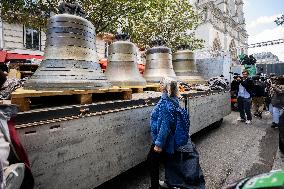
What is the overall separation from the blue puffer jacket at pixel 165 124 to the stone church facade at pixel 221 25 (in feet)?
114

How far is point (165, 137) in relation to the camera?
163 inches

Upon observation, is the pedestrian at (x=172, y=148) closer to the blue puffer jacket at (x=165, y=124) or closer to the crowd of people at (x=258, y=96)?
the blue puffer jacket at (x=165, y=124)

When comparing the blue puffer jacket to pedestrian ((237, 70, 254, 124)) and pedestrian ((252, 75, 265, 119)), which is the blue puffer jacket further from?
pedestrian ((252, 75, 265, 119))

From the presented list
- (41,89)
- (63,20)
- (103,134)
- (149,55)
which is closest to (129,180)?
(103,134)

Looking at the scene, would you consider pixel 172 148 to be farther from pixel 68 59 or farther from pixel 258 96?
pixel 258 96

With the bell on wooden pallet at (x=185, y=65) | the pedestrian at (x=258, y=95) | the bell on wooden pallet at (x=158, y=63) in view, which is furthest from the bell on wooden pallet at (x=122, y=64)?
the pedestrian at (x=258, y=95)

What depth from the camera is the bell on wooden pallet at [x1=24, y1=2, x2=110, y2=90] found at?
3.98m

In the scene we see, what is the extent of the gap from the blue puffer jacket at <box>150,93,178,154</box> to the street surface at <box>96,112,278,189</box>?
1.17 metres

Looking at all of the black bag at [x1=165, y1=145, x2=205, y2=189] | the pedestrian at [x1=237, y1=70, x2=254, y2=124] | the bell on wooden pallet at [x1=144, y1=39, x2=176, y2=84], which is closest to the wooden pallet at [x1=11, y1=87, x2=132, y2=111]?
the black bag at [x1=165, y1=145, x2=205, y2=189]

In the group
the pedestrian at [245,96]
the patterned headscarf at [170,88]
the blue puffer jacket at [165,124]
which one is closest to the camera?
the blue puffer jacket at [165,124]

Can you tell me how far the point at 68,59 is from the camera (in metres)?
4.19

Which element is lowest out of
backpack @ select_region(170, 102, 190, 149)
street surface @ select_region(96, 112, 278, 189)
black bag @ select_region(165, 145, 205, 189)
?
street surface @ select_region(96, 112, 278, 189)

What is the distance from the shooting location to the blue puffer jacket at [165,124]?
413 cm

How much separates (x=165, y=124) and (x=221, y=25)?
55.2 metres
